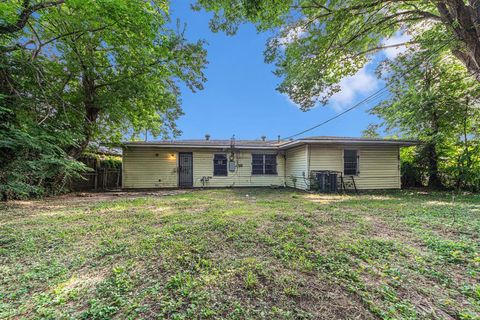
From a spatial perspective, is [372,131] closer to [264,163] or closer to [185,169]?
[264,163]

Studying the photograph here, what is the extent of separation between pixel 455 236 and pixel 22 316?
5411mm

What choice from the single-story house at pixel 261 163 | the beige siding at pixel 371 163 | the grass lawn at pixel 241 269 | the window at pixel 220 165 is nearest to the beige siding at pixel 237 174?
the single-story house at pixel 261 163

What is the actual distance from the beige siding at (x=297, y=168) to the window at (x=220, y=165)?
3.53 m

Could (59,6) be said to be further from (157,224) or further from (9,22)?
(157,224)

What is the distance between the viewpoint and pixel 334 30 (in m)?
Result: 6.25

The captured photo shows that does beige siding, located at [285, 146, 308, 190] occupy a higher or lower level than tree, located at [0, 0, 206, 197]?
lower

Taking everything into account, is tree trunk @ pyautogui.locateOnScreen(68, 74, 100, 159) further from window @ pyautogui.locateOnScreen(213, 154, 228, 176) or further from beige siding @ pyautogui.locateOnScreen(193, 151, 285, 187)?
window @ pyautogui.locateOnScreen(213, 154, 228, 176)

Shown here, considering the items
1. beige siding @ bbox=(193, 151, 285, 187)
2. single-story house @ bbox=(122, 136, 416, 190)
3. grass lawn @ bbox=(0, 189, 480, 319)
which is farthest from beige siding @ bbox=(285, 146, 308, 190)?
grass lawn @ bbox=(0, 189, 480, 319)

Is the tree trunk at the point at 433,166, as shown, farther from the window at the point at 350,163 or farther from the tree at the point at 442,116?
the window at the point at 350,163

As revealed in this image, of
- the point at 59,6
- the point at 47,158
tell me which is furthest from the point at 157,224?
the point at 59,6

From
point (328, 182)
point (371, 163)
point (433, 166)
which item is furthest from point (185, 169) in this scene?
point (433, 166)

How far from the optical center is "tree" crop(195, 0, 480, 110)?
5344 millimetres

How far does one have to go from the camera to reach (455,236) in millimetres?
3309

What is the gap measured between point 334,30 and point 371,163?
677cm
